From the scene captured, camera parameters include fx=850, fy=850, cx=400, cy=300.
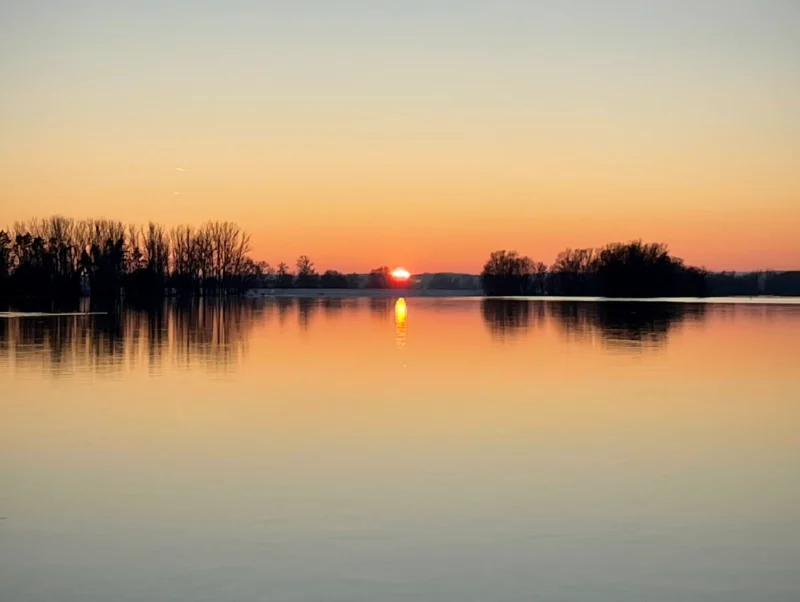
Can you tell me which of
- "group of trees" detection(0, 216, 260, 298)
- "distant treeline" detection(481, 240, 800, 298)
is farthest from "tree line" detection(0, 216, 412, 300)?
A: "distant treeline" detection(481, 240, 800, 298)

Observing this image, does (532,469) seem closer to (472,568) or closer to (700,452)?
(700,452)

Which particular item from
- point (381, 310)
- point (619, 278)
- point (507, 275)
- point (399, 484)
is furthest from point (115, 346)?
point (507, 275)

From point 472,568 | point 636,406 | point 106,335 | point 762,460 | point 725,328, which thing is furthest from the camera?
point 725,328

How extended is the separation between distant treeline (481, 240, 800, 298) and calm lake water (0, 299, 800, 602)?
95410mm

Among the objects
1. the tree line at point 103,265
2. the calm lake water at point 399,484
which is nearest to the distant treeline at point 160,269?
the tree line at point 103,265

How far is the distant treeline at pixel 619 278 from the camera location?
113 meters

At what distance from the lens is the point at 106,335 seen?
32.1 meters

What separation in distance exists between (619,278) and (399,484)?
10878 centimetres

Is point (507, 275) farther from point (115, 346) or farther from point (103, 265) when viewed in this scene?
point (115, 346)

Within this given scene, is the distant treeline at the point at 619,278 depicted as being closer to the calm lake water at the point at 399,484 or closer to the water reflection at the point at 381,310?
the water reflection at the point at 381,310

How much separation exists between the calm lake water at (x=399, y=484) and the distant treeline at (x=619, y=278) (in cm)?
9541

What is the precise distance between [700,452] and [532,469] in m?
2.63

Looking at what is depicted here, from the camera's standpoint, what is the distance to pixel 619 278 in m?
114

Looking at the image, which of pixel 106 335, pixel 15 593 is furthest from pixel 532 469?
pixel 106 335
